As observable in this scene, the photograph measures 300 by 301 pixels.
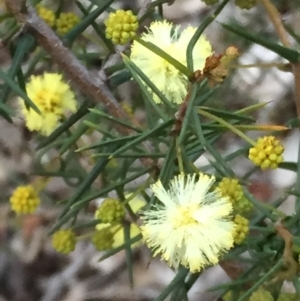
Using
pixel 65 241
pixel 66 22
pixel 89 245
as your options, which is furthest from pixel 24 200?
pixel 89 245

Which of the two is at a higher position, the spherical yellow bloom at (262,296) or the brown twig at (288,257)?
the brown twig at (288,257)

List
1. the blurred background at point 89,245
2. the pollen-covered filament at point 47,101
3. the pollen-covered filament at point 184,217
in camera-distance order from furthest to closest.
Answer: the blurred background at point 89,245 → the pollen-covered filament at point 47,101 → the pollen-covered filament at point 184,217

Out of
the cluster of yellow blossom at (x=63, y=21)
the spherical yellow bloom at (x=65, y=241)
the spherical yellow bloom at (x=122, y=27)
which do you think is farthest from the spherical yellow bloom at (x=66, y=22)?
the spherical yellow bloom at (x=65, y=241)

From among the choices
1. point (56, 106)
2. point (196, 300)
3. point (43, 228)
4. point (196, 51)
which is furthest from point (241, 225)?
point (43, 228)

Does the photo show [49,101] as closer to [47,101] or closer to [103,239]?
[47,101]

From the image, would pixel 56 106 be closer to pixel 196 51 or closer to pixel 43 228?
pixel 196 51

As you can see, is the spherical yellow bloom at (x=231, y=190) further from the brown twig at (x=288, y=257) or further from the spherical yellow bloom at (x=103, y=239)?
the spherical yellow bloom at (x=103, y=239)
